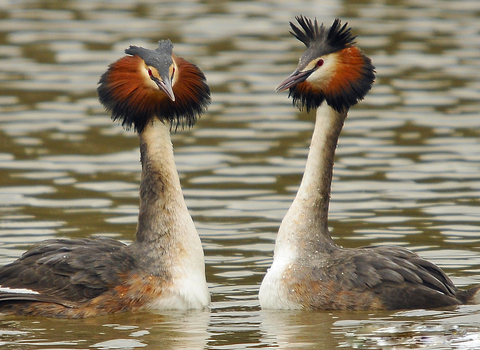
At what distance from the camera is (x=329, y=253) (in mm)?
10719

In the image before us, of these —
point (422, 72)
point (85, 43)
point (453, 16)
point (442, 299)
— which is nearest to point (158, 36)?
point (85, 43)

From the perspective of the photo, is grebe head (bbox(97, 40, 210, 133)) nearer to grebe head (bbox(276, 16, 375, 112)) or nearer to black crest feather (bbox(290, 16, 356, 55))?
grebe head (bbox(276, 16, 375, 112))

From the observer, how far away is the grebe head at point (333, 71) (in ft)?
35.8

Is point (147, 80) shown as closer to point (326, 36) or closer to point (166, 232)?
point (166, 232)

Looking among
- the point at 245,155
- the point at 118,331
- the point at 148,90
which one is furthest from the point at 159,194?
the point at 245,155

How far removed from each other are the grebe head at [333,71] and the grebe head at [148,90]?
0.90 metres

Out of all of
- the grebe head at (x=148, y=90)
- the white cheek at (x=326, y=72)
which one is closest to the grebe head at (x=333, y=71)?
the white cheek at (x=326, y=72)

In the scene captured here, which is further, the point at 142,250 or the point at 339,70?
the point at 339,70

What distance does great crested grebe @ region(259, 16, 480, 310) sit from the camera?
10.2 m

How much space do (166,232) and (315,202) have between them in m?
1.48

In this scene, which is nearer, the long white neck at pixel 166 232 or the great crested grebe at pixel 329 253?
the great crested grebe at pixel 329 253

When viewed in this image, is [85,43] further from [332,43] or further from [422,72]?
[332,43]

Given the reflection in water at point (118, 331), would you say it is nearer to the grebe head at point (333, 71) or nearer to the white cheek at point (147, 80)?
the white cheek at point (147, 80)

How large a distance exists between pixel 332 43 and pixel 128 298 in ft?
10.4
